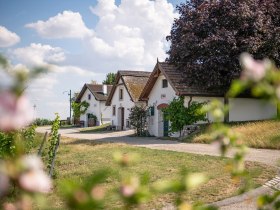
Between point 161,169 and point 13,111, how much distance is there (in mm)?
12075

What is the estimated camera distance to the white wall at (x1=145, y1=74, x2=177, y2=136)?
29219mm

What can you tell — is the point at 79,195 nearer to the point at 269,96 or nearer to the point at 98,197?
the point at 98,197

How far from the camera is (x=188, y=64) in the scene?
25281 mm

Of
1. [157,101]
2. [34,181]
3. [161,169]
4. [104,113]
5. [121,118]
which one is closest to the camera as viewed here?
[34,181]

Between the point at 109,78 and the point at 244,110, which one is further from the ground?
the point at 109,78

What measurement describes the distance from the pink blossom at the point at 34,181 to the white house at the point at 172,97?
2581 centimetres

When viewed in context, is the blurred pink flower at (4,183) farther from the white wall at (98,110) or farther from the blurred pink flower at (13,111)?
the white wall at (98,110)

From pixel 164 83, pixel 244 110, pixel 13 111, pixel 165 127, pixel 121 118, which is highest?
pixel 164 83

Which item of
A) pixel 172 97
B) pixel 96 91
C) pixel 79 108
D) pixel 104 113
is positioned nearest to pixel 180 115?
pixel 172 97

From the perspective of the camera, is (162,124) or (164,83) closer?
(164,83)

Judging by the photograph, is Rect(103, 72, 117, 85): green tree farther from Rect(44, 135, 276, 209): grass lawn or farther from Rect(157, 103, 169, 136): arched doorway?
Rect(44, 135, 276, 209): grass lawn

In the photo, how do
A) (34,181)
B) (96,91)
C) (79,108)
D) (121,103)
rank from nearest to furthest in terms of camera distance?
(34,181)
(121,103)
(96,91)
(79,108)

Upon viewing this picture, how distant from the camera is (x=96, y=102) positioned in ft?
171

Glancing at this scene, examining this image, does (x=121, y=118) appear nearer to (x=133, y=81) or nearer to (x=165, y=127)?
(x=133, y=81)
